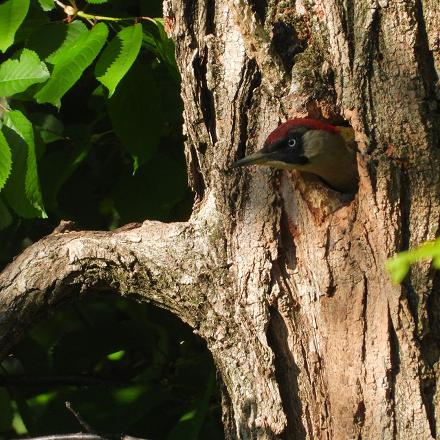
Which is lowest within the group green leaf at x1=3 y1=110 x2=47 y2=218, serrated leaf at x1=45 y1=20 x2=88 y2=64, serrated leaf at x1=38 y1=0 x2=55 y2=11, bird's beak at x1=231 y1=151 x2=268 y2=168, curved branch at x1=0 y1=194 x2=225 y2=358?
curved branch at x1=0 y1=194 x2=225 y2=358

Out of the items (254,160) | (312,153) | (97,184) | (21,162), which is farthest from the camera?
(97,184)

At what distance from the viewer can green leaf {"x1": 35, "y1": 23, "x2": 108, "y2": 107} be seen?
10.8ft

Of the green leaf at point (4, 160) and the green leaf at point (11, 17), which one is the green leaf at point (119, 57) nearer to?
the green leaf at point (11, 17)

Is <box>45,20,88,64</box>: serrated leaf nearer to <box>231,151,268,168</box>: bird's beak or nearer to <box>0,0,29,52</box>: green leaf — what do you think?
<box>0,0,29,52</box>: green leaf

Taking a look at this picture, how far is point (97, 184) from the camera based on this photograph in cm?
464

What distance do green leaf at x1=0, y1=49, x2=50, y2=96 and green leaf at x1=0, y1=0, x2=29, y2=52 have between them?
88 mm

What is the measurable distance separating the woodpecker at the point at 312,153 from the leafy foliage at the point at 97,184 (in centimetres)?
61

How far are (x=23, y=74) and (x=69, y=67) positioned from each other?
0.18m

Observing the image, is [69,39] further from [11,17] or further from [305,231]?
[305,231]

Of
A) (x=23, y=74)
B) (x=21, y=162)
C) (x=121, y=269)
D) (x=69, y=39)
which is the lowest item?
(x=121, y=269)

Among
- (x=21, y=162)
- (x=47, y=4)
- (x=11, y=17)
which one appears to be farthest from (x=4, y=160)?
(x=47, y=4)

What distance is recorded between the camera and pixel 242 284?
3166 millimetres

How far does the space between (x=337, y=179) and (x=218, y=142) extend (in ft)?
1.50

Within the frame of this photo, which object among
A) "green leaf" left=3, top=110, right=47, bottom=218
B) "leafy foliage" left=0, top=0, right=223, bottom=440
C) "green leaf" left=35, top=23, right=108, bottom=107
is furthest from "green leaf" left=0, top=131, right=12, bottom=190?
"green leaf" left=35, top=23, right=108, bottom=107
